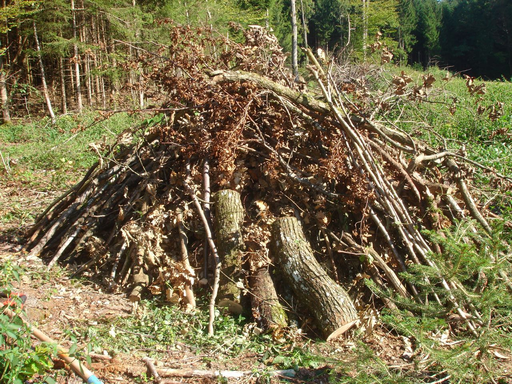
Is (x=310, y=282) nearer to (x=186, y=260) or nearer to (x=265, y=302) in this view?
(x=265, y=302)

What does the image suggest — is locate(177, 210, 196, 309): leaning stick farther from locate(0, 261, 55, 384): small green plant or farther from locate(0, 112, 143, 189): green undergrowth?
locate(0, 112, 143, 189): green undergrowth

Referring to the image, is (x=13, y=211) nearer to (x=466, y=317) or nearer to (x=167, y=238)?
(x=167, y=238)

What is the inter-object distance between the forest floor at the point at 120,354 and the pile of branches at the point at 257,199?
0.66 ft

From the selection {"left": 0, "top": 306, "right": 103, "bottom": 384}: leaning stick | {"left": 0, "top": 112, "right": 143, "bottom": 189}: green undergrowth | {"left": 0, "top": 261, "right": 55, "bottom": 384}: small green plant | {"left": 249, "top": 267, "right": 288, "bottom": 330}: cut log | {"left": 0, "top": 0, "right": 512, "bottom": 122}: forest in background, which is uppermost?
{"left": 0, "top": 0, "right": 512, "bottom": 122}: forest in background

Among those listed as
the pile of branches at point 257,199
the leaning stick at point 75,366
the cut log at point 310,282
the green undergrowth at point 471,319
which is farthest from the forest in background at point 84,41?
the leaning stick at point 75,366

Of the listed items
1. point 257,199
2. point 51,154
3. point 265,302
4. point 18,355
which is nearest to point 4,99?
point 51,154

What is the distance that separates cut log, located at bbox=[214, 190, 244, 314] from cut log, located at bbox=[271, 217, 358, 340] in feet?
1.15

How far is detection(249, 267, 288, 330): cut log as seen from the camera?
3.64 m

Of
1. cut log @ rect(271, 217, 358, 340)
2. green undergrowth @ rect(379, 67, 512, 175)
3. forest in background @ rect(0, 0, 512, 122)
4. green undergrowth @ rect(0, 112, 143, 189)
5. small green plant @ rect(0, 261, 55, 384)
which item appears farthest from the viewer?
forest in background @ rect(0, 0, 512, 122)

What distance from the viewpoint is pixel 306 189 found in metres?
4.52

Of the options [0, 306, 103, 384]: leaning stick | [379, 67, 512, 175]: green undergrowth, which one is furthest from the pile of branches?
[379, 67, 512, 175]: green undergrowth

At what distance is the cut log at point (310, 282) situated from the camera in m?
3.54

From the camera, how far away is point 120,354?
3236mm

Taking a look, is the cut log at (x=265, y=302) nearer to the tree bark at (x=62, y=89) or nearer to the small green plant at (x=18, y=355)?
the small green plant at (x=18, y=355)
